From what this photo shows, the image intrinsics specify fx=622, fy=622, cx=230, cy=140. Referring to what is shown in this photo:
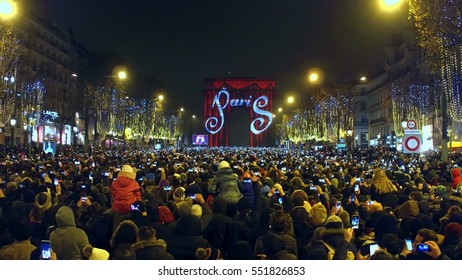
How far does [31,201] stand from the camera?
1330 centimetres

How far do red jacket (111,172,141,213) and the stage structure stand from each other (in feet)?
532

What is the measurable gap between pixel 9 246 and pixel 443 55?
19491 millimetres

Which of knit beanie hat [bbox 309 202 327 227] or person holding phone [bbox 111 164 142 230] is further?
person holding phone [bbox 111 164 142 230]

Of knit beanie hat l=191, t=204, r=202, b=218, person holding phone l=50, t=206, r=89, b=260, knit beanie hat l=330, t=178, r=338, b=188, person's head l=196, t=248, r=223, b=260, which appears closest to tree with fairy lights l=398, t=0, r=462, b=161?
knit beanie hat l=330, t=178, r=338, b=188

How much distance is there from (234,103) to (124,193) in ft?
577

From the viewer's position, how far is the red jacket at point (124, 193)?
11656 mm

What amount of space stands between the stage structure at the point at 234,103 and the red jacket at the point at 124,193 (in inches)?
6383

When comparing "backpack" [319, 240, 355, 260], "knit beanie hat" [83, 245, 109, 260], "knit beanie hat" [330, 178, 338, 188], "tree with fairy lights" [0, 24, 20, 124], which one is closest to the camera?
"knit beanie hat" [83, 245, 109, 260]

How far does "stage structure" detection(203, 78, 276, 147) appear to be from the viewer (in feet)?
588

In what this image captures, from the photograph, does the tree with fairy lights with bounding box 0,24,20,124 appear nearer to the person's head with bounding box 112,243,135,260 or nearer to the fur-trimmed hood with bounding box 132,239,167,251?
the person's head with bounding box 112,243,135,260

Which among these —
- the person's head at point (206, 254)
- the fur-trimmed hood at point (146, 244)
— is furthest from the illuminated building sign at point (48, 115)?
the fur-trimmed hood at point (146, 244)

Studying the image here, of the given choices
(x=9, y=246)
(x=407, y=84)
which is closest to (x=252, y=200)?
(x=9, y=246)

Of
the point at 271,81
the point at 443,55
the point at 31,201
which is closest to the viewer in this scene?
the point at 31,201
